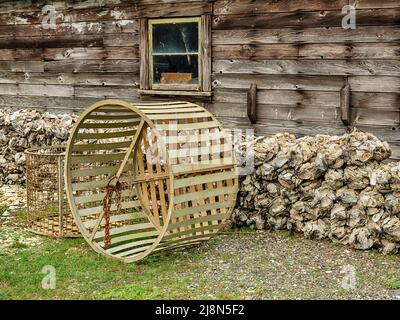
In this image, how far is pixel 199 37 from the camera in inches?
400

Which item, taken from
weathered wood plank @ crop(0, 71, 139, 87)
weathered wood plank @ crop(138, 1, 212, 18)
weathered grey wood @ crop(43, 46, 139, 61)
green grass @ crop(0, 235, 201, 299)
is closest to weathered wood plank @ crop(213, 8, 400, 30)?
weathered wood plank @ crop(138, 1, 212, 18)

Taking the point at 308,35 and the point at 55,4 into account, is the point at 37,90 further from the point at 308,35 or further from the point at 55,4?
the point at 308,35

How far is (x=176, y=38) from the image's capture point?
1044cm

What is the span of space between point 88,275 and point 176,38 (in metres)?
4.88

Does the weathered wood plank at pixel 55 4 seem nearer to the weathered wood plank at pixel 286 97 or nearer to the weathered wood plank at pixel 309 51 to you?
the weathered wood plank at pixel 309 51

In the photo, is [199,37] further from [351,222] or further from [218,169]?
[351,222]

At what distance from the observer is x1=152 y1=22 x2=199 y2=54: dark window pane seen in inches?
404

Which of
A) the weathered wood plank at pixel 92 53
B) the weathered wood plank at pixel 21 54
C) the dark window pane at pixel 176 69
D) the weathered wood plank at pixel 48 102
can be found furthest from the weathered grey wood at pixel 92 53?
the weathered wood plank at pixel 48 102

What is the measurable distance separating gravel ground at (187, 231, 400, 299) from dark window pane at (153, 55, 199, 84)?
124 inches

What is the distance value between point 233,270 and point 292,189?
1850 millimetres

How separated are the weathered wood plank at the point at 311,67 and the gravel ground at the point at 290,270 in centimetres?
251

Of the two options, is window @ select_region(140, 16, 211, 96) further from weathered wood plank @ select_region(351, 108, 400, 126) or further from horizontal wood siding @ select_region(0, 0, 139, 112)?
weathered wood plank @ select_region(351, 108, 400, 126)

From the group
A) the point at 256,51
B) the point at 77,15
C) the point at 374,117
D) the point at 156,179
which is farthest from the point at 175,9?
the point at 374,117
